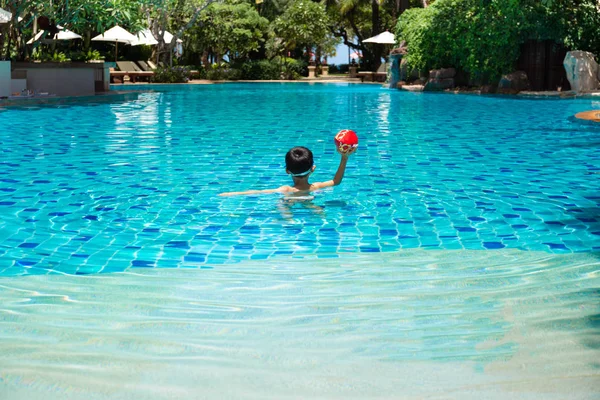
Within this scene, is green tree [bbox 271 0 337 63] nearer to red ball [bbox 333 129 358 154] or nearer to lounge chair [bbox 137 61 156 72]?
lounge chair [bbox 137 61 156 72]

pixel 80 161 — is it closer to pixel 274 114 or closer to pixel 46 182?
pixel 46 182

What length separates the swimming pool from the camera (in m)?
3.52

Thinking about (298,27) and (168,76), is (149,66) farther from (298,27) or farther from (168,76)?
(298,27)

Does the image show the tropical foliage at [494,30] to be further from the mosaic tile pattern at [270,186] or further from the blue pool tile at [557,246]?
the blue pool tile at [557,246]

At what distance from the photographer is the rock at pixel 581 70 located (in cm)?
2453

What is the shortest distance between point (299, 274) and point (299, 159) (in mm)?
2141

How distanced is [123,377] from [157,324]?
0.81m

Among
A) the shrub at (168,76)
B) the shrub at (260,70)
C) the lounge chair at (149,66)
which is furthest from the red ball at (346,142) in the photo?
the shrub at (260,70)

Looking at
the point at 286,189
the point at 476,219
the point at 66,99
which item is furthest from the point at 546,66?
the point at 286,189

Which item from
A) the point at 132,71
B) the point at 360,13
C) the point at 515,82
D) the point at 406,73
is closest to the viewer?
the point at 515,82

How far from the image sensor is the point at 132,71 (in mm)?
40656

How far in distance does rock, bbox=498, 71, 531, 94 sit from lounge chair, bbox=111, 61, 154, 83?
20.0 metres

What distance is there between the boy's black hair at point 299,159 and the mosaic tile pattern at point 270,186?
1.43 feet

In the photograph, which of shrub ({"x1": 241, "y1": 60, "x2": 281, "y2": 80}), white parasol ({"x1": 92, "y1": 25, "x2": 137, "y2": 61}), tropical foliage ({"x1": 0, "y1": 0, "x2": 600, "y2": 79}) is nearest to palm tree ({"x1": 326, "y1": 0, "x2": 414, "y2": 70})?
tropical foliage ({"x1": 0, "y1": 0, "x2": 600, "y2": 79})
